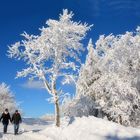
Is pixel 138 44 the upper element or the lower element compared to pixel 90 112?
upper

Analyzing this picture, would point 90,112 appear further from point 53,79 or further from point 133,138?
point 133,138

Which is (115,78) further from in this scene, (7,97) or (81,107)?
(7,97)

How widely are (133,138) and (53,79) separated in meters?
15.6

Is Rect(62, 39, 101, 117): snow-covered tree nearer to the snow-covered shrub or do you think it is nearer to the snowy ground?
the snow-covered shrub

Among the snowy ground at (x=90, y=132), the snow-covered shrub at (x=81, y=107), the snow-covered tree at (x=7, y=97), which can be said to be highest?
the snow-covered tree at (x=7, y=97)

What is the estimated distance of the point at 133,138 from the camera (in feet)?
91.7

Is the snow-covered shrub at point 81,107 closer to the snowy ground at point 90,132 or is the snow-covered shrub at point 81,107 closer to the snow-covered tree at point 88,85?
the snow-covered tree at point 88,85

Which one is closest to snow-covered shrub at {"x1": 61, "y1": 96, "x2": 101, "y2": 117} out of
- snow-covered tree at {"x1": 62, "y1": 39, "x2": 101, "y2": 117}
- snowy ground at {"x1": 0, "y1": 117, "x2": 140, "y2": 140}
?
snow-covered tree at {"x1": 62, "y1": 39, "x2": 101, "y2": 117}

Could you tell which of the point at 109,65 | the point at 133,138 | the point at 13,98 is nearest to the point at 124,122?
the point at 109,65

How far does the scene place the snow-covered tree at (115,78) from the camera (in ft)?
166

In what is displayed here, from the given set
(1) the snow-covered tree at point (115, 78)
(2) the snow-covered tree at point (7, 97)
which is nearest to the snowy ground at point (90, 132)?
(1) the snow-covered tree at point (115, 78)

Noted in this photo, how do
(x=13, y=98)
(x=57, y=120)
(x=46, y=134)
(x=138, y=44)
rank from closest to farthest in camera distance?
(x=46, y=134), (x=57, y=120), (x=138, y=44), (x=13, y=98)

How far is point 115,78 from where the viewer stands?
51.5 metres

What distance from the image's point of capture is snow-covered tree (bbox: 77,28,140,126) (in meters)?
50.7
